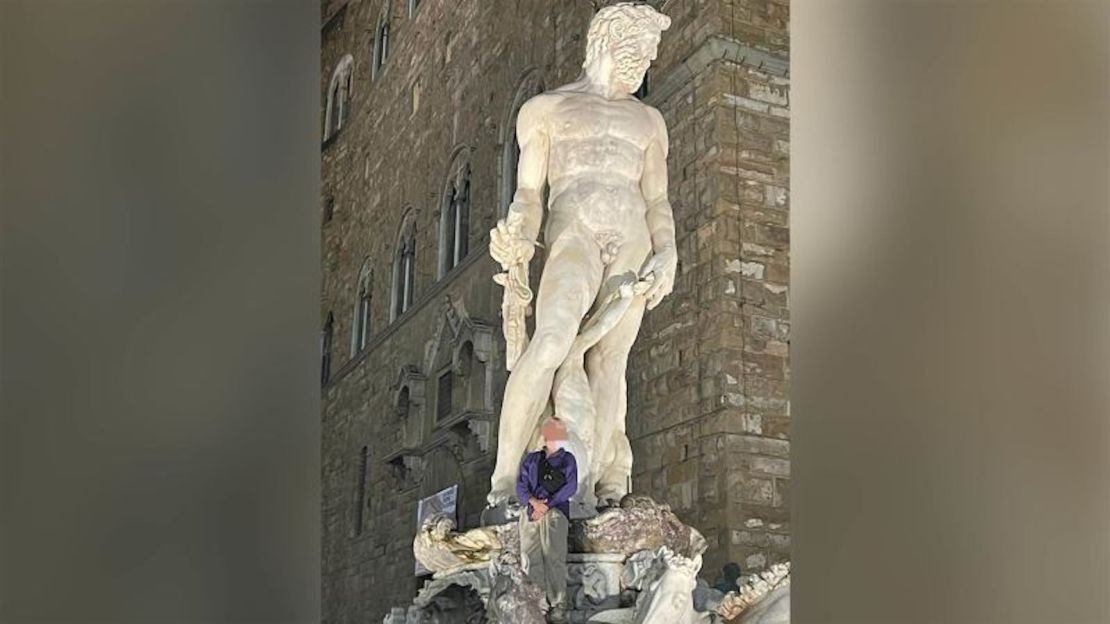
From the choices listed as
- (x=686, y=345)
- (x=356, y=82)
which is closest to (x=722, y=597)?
(x=686, y=345)

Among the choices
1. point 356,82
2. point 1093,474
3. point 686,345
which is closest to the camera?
point 1093,474

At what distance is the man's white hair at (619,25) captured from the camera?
5.43 m

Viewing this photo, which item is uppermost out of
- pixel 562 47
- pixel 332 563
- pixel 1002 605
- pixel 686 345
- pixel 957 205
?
pixel 562 47

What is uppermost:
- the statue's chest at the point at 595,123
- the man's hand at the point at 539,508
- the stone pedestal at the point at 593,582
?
the statue's chest at the point at 595,123

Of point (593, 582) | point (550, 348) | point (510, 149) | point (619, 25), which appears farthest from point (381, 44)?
point (593, 582)

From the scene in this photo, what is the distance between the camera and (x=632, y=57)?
5.47m

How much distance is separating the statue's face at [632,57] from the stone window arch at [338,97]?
12582mm

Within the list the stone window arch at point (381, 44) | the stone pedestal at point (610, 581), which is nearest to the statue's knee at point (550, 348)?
the stone pedestal at point (610, 581)

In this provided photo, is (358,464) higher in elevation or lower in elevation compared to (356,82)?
lower

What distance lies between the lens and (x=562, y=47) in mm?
10766

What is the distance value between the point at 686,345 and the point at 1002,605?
7.99m

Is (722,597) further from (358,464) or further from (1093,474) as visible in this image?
(358,464)

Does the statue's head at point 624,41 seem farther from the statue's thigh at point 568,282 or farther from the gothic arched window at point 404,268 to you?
the gothic arched window at point 404,268

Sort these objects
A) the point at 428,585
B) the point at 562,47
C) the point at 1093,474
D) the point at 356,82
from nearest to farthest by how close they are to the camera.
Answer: the point at 1093,474 < the point at 428,585 < the point at 562,47 < the point at 356,82
